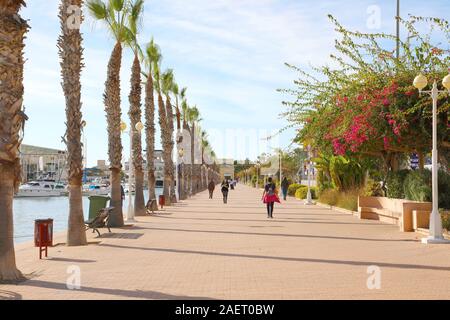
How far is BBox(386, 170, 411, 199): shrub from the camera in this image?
76.8 ft

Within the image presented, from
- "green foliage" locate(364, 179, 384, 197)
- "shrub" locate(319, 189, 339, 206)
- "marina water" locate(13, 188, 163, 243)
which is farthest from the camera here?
"shrub" locate(319, 189, 339, 206)

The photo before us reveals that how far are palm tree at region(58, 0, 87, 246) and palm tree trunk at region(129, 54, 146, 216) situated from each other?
11.2 m

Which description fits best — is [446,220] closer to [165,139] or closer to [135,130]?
[135,130]

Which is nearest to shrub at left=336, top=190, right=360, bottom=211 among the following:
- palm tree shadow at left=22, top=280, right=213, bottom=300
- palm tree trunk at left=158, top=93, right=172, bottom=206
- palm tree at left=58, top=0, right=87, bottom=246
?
palm tree trunk at left=158, top=93, right=172, bottom=206

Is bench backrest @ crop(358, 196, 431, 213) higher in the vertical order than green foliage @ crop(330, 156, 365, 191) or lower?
lower

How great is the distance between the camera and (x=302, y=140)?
97.9 ft

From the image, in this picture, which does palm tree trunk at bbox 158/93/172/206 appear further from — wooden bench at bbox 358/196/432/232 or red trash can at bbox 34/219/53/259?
red trash can at bbox 34/219/53/259

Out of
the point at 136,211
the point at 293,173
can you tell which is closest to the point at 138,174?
the point at 136,211

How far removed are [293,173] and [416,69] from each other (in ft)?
234

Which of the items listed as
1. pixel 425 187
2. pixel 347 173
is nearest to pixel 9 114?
pixel 425 187

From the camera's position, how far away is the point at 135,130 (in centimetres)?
2764

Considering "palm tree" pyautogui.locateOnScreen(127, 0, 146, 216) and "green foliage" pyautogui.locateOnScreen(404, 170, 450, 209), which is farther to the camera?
"palm tree" pyautogui.locateOnScreen(127, 0, 146, 216)

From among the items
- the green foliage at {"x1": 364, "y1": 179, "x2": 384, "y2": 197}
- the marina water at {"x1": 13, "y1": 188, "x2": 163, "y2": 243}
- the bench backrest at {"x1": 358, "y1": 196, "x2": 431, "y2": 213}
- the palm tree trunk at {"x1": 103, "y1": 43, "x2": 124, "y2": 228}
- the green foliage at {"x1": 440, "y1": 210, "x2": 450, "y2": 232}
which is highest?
the palm tree trunk at {"x1": 103, "y1": 43, "x2": 124, "y2": 228}

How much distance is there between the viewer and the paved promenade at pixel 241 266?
29.9 ft
